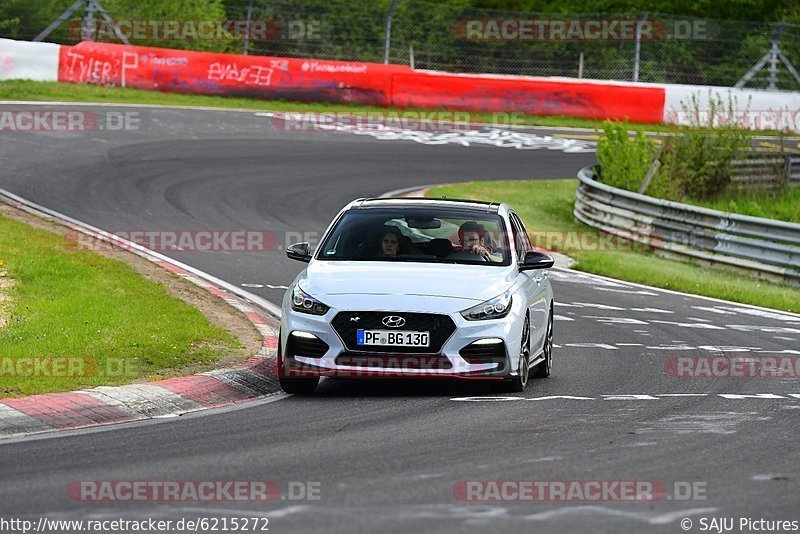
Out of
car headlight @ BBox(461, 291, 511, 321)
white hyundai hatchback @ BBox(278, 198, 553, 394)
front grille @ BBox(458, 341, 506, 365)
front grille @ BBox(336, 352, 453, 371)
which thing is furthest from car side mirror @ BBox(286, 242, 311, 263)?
front grille @ BBox(458, 341, 506, 365)

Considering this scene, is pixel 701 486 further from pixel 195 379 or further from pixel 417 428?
pixel 195 379

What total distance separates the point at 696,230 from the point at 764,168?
26.1ft

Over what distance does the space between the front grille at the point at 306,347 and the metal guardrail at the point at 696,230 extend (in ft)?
40.3

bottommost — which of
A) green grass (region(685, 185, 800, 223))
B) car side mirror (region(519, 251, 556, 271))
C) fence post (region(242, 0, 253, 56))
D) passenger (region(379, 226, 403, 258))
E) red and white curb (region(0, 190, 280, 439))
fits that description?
green grass (region(685, 185, 800, 223))

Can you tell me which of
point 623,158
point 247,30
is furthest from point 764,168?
point 247,30

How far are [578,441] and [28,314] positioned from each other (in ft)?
18.6

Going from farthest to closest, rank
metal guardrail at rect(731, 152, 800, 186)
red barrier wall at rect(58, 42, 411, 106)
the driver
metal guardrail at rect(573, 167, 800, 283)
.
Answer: red barrier wall at rect(58, 42, 411, 106), metal guardrail at rect(731, 152, 800, 186), metal guardrail at rect(573, 167, 800, 283), the driver

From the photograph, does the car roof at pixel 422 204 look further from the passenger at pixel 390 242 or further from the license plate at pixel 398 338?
the license plate at pixel 398 338

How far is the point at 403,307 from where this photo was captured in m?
10.5

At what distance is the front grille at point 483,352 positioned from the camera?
10602 millimetres

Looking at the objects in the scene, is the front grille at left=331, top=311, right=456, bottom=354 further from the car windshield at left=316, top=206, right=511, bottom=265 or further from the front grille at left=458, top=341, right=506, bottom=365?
the car windshield at left=316, top=206, right=511, bottom=265

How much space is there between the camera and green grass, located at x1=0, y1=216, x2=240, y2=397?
10.6 m

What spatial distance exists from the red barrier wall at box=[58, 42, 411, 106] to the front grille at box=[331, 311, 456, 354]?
2641 cm

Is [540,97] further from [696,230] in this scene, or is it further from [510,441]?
[510,441]
